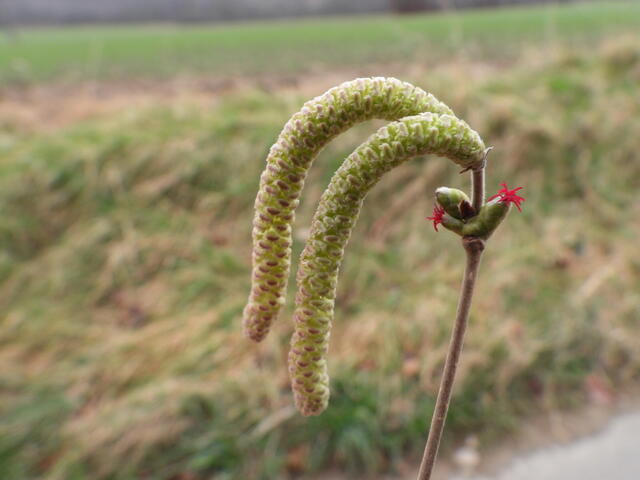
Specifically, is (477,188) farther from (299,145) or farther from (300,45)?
(300,45)

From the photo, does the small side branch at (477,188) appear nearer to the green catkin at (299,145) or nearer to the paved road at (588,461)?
the green catkin at (299,145)

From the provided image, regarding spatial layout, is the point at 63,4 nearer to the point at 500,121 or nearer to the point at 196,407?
the point at 500,121

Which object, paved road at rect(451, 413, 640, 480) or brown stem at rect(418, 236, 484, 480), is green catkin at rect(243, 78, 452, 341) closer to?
brown stem at rect(418, 236, 484, 480)

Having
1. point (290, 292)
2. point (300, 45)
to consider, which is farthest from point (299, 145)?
point (300, 45)

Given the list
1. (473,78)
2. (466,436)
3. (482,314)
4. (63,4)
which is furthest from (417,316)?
(63,4)

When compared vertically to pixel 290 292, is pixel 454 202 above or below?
above

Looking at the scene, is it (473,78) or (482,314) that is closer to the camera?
(482,314)
